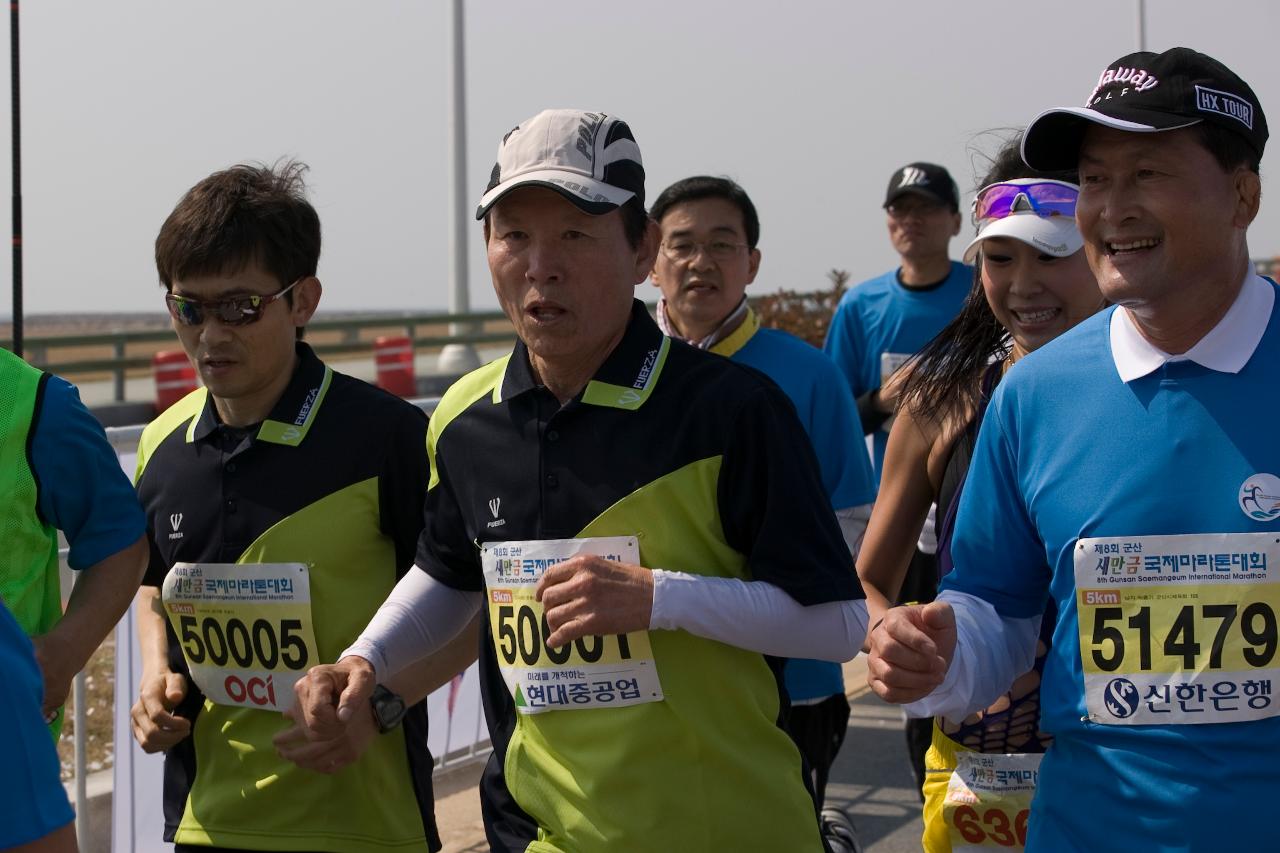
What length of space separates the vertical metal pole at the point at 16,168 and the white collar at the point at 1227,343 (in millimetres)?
3177

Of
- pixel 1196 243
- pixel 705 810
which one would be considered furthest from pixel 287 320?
pixel 1196 243

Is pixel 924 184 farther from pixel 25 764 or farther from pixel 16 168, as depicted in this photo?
pixel 25 764

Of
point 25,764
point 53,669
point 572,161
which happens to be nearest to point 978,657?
point 572,161

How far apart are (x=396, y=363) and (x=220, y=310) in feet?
82.6

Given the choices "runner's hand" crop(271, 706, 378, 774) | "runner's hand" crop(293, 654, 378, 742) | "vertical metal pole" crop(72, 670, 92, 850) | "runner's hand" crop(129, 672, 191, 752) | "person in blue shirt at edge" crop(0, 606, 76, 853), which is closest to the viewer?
"person in blue shirt at edge" crop(0, 606, 76, 853)

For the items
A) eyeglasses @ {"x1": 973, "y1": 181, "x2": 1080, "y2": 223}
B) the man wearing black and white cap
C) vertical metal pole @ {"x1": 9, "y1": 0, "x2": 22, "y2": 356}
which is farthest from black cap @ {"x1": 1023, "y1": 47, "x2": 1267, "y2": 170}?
vertical metal pole @ {"x1": 9, "y1": 0, "x2": 22, "y2": 356}

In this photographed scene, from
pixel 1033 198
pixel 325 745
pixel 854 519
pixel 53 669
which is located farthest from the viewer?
pixel 854 519

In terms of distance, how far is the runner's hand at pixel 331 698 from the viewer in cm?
301

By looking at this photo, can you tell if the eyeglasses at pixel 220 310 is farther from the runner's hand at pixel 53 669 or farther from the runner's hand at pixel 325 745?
the runner's hand at pixel 325 745

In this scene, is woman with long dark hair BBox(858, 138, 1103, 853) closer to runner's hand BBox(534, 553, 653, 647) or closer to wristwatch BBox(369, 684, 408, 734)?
runner's hand BBox(534, 553, 653, 647)

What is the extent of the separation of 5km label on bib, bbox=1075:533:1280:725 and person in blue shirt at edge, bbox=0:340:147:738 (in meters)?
2.03

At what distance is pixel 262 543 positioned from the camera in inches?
142

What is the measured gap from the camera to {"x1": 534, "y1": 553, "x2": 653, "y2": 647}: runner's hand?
2.70 metres

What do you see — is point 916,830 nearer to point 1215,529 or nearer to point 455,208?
point 1215,529
